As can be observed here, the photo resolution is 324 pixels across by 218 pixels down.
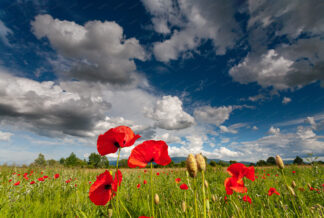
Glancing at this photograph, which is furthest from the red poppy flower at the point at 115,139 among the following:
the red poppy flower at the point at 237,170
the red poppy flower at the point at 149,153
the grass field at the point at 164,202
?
the red poppy flower at the point at 237,170

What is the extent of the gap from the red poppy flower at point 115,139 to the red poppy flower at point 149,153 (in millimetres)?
165

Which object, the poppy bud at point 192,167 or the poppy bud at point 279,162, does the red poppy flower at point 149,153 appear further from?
the poppy bud at point 279,162

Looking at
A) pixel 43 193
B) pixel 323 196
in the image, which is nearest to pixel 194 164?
pixel 323 196

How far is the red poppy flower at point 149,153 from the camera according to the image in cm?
121

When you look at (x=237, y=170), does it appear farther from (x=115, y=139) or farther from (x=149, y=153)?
(x=115, y=139)

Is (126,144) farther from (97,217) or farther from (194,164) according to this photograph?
(97,217)

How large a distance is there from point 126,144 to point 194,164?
25.4 inches

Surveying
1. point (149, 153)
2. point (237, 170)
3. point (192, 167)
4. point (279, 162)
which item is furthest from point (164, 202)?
point (192, 167)

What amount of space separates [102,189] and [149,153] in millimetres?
584

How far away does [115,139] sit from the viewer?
4.69ft

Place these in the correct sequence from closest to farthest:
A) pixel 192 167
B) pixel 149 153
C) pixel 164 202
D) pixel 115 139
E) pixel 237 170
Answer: pixel 192 167
pixel 149 153
pixel 115 139
pixel 237 170
pixel 164 202

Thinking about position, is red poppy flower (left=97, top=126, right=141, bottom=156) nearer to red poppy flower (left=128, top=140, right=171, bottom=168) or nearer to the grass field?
red poppy flower (left=128, top=140, right=171, bottom=168)

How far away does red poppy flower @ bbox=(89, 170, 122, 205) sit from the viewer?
4.47 ft

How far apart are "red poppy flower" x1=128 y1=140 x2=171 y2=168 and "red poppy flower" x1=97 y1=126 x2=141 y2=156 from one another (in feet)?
0.54
